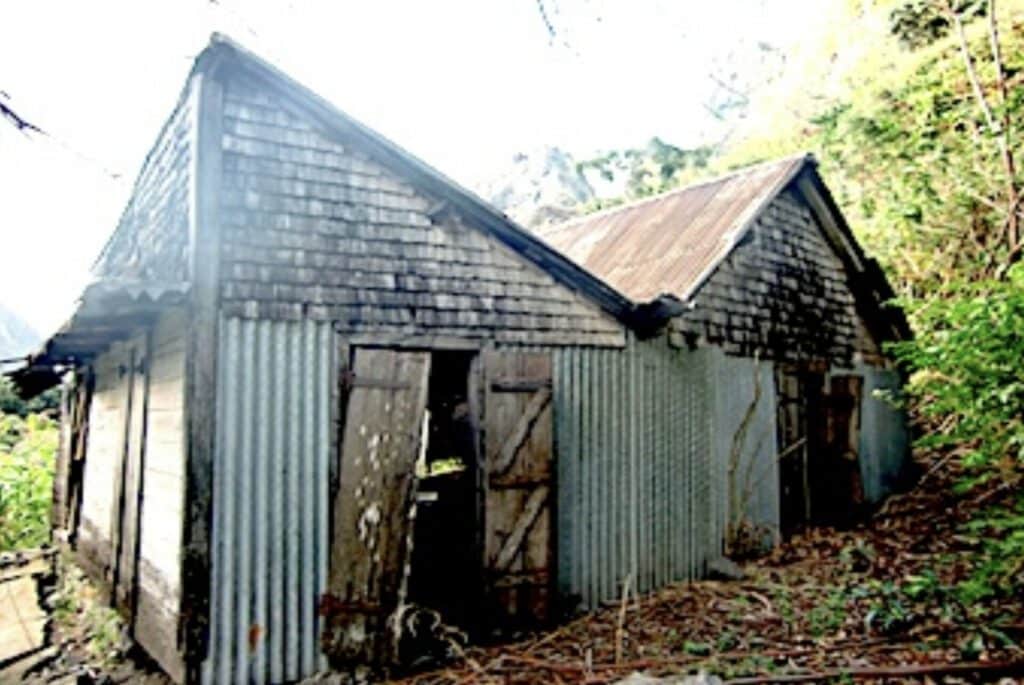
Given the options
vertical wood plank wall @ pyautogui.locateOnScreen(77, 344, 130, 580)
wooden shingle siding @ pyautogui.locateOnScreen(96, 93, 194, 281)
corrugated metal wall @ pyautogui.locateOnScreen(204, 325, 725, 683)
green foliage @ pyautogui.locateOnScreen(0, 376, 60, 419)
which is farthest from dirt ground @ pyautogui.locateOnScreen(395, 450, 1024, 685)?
green foliage @ pyautogui.locateOnScreen(0, 376, 60, 419)

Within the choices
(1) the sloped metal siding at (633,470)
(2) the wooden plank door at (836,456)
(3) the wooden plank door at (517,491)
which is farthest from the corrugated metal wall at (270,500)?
(2) the wooden plank door at (836,456)

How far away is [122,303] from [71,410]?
7780 mm

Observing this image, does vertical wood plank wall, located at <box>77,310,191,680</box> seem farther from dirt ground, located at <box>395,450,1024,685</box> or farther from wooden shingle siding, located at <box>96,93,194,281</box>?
dirt ground, located at <box>395,450,1024,685</box>

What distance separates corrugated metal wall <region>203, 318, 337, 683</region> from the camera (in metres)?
5.54

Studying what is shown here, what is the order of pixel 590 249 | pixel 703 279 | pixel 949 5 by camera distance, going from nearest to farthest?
pixel 703 279 < pixel 590 249 < pixel 949 5

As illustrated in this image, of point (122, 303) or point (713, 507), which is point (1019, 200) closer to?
point (713, 507)

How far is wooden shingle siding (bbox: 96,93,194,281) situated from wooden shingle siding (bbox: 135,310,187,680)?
21.7 inches

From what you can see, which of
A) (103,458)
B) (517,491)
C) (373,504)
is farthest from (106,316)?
(517,491)

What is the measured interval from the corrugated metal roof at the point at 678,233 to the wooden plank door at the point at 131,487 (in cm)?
523

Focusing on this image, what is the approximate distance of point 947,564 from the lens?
7.77 metres

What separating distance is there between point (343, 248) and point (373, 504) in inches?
85.1

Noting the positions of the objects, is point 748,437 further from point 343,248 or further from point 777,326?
point 343,248

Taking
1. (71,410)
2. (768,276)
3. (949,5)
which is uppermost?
(949,5)

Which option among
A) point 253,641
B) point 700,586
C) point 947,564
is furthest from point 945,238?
point 253,641
